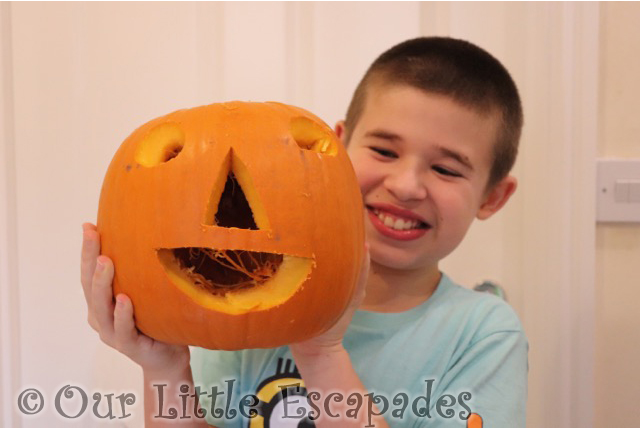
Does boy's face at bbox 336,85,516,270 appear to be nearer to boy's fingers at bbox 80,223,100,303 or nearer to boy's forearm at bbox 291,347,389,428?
boy's forearm at bbox 291,347,389,428

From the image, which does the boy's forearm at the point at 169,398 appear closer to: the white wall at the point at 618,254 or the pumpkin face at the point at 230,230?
the pumpkin face at the point at 230,230

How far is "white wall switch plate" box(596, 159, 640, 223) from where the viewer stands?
3.25ft

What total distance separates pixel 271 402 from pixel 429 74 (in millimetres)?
524

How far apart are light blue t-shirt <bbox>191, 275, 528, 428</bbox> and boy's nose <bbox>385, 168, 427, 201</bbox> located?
0.19 metres

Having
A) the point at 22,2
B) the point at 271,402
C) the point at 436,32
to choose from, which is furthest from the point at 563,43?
the point at 22,2

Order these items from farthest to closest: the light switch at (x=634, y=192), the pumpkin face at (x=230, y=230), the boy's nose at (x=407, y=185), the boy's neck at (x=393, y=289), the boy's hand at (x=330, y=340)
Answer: the light switch at (x=634, y=192), the boy's neck at (x=393, y=289), the boy's nose at (x=407, y=185), the boy's hand at (x=330, y=340), the pumpkin face at (x=230, y=230)

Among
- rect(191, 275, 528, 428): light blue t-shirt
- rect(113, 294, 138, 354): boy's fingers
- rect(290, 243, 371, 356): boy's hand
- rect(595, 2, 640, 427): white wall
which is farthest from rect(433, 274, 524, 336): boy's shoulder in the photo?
rect(113, 294, 138, 354): boy's fingers

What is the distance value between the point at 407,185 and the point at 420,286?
0.20m

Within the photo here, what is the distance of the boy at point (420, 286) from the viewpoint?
2.42ft

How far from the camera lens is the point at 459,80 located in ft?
2.55

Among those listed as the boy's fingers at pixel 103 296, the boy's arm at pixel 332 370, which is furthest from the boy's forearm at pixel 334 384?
the boy's fingers at pixel 103 296

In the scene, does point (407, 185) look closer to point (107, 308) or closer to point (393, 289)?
point (393, 289)

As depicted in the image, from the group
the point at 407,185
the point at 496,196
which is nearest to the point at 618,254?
the point at 496,196

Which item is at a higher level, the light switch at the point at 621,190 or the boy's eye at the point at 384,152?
the boy's eye at the point at 384,152
